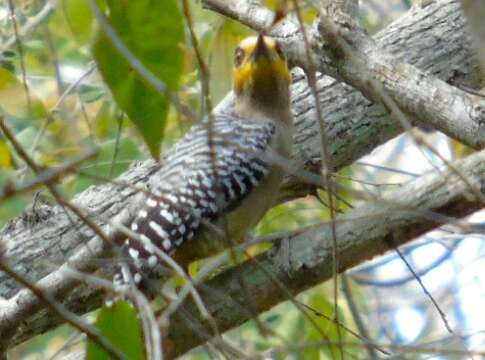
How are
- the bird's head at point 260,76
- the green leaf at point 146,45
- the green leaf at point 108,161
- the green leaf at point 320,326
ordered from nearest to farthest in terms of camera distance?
the green leaf at point 146,45 < the green leaf at point 320,326 < the green leaf at point 108,161 < the bird's head at point 260,76

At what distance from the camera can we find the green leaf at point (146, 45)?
211 cm

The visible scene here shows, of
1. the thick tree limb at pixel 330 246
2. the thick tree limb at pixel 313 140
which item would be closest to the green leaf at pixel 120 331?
→ the thick tree limb at pixel 330 246

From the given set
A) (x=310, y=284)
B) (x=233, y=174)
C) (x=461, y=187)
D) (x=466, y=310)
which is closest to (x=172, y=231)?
(x=233, y=174)

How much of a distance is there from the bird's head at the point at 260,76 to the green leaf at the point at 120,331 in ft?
7.40

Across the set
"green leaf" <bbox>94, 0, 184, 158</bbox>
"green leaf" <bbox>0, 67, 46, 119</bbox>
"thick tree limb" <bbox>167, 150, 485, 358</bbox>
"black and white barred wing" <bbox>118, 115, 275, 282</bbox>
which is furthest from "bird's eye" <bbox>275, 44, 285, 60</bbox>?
"green leaf" <bbox>94, 0, 184, 158</bbox>

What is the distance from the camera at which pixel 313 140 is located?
463 centimetres

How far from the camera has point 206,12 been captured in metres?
4.57

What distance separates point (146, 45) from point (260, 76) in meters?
2.67

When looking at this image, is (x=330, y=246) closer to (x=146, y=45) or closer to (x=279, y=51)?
(x=146, y=45)

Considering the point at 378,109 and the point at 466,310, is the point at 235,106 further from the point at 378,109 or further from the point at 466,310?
the point at 466,310

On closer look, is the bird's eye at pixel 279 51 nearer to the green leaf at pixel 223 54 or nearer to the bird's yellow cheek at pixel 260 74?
the bird's yellow cheek at pixel 260 74

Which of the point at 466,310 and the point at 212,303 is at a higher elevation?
the point at 212,303

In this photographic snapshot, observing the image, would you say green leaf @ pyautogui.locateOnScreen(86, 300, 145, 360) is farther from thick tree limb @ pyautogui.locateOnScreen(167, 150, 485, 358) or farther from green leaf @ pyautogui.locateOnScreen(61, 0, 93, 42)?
green leaf @ pyautogui.locateOnScreen(61, 0, 93, 42)

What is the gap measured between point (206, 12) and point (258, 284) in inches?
60.5
